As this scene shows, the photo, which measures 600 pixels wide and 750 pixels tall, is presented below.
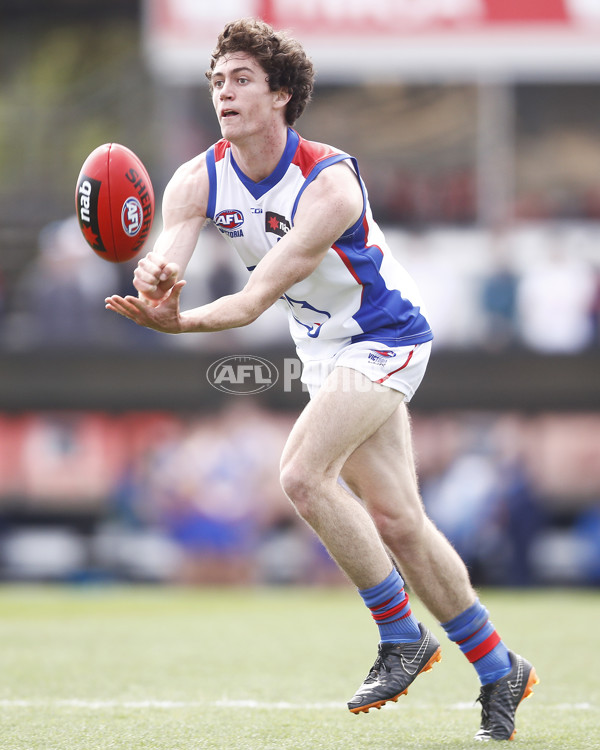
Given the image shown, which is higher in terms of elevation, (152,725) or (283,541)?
(152,725)

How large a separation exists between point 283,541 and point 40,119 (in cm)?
615

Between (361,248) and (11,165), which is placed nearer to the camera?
(361,248)

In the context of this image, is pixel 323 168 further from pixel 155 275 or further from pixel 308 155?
pixel 155 275

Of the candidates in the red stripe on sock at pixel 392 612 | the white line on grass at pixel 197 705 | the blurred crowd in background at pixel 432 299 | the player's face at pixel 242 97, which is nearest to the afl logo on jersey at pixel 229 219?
the player's face at pixel 242 97

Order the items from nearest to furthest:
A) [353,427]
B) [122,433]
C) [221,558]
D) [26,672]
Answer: [353,427] → [26,672] → [221,558] → [122,433]

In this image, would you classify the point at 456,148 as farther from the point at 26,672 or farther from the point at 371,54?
the point at 26,672

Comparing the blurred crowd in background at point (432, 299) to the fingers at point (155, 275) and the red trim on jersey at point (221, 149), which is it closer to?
the red trim on jersey at point (221, 149)

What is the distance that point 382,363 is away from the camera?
4422 mm

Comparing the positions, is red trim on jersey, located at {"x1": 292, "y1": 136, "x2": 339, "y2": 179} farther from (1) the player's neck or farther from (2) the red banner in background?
(2) the red banner in background

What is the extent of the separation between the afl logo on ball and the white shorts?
820 millimetres

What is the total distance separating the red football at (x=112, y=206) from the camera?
14.5ft

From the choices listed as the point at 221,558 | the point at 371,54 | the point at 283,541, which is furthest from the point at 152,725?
the point at 371,54

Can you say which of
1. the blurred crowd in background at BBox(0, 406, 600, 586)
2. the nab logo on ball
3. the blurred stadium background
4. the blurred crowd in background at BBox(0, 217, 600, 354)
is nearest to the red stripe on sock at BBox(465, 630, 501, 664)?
the nab logo on ball

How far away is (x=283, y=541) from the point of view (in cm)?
1251
